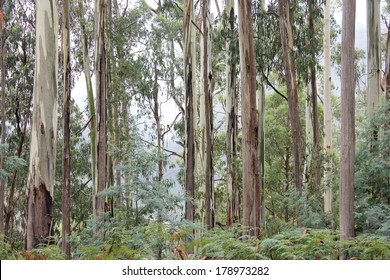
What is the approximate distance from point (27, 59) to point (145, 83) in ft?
9.67

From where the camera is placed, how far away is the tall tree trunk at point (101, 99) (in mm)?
9094

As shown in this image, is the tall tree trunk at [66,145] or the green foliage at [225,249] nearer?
the green foliage at [225,249]

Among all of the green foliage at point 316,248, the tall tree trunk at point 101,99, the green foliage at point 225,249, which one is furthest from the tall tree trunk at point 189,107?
the green foliage at point 316,248

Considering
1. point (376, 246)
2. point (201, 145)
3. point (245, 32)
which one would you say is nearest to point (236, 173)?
point (201, 145)

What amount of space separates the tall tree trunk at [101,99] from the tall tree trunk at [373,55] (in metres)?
4.41

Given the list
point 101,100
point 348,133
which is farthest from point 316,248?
point 101,100

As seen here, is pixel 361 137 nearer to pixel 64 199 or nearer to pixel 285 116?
pixel 64 199

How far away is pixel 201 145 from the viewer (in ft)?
42.7

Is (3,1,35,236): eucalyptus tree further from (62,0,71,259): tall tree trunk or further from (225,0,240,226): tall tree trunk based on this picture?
(225,0,240,226): tall tree trunk

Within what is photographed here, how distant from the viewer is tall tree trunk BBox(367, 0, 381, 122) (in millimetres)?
8273

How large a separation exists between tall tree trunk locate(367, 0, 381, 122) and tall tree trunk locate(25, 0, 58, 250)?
4714mm

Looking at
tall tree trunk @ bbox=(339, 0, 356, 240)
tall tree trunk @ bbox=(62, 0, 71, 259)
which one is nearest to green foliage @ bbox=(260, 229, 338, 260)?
tall tree trunk @ bbox=(339, 0, 356, 240)

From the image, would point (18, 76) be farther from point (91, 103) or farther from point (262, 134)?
point (262, 134)

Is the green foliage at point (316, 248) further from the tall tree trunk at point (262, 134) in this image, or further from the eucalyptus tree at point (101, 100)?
the tall tree trunk at point (262, 134)
